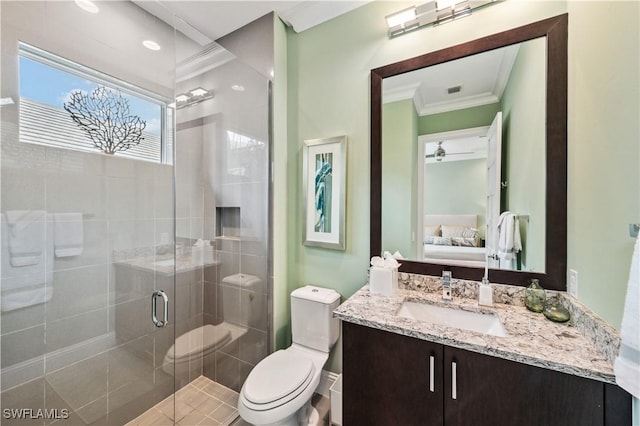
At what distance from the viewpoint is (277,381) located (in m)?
1.32

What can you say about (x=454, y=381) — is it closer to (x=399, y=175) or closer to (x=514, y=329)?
(x=514, y=329)

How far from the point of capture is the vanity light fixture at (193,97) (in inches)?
77.9

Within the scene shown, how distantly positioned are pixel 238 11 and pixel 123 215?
173cm

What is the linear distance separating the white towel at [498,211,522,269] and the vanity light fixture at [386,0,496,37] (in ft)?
3.79

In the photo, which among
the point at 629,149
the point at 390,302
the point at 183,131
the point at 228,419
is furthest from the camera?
the point at 183,131

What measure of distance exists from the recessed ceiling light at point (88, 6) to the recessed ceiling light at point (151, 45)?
28 centimetres

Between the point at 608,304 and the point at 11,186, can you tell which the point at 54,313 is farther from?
the point at 608,304

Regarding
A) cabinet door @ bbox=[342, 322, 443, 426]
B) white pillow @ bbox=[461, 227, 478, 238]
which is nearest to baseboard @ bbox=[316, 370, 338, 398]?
cabinet door @ bbox=[342, 322, 443, 426]

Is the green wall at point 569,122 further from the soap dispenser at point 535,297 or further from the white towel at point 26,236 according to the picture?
the white towel at point 26,236

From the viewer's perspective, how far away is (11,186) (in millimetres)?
1222

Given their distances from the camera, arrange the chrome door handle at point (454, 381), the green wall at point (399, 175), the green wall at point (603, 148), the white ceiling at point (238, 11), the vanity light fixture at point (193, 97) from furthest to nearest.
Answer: the vanity light fixture at point (193, 97) < the white ceiling at point (238, 11) < the green wall at point (399, 175) < the chrome door handle at point (454, 381) < the green wall at point (603, 148)

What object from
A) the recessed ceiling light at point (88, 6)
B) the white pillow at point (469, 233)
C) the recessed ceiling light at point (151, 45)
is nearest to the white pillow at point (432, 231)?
the white pillow at point (469, 233)

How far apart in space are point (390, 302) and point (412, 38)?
63.1 inches

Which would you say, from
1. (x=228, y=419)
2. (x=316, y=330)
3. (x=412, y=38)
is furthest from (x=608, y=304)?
(x=228, y=419)
